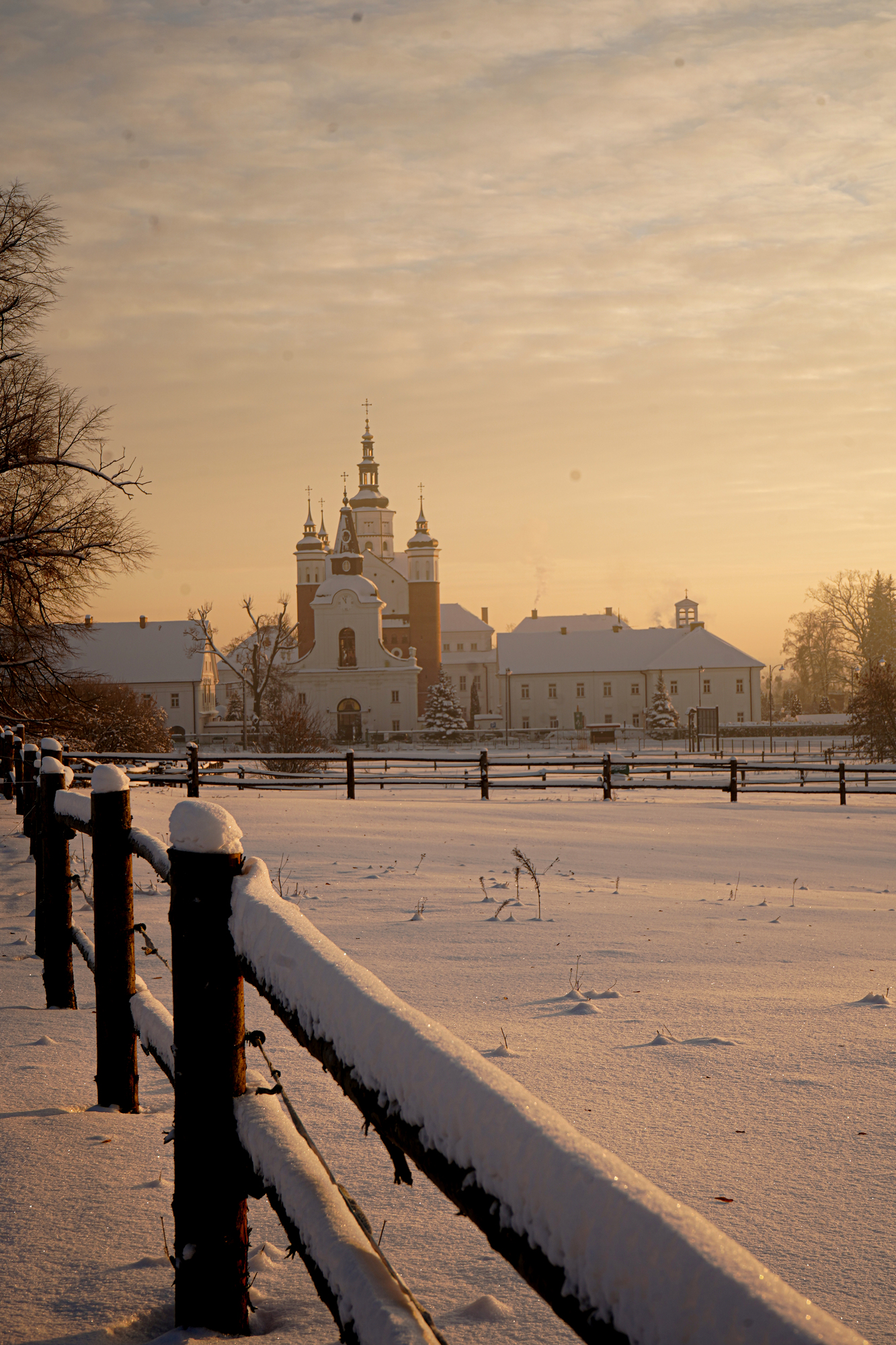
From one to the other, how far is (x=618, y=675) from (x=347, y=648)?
84.9ft

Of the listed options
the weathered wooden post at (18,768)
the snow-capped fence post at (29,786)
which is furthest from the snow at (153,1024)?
the weathered wooden post at (18,768)

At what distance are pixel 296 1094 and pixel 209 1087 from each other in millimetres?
1966

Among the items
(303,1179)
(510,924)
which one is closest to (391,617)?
(510,924)

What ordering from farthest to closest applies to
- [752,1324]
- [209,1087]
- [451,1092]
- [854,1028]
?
[854,1028], [209,1087], [451,1092], [752,1324]

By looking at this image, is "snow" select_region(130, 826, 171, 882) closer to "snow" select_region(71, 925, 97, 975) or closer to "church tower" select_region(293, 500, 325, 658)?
"snow" select_region(71, 925, 97, 975)

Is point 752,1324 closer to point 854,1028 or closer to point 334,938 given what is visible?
point 854,1028

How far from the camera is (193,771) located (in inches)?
798

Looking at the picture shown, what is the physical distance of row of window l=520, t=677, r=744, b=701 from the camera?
3383 inches

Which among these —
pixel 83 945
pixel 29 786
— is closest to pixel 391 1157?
pixel 83 945

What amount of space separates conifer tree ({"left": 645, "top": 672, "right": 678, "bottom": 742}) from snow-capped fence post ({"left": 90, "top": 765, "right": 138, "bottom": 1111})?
67933 millimetres

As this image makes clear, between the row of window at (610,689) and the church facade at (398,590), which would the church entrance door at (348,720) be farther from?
the row of window at (610,689)

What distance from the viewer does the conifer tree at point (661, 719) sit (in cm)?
7112

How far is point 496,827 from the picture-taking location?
1553 centimetres

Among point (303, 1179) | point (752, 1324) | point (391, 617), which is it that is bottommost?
point (303, 1179)
